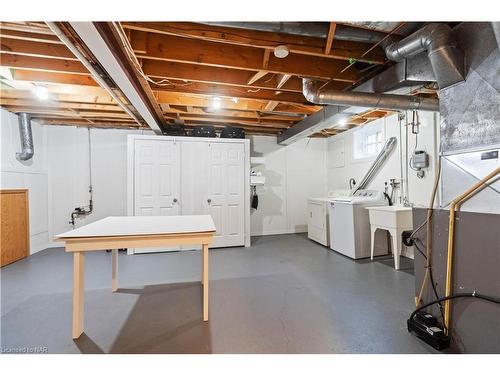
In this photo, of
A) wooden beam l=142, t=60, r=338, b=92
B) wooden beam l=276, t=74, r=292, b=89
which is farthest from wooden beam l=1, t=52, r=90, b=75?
wooden beam l=276, t=74, r=292, b=89

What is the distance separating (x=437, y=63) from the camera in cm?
177

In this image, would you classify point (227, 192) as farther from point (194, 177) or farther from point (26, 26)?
point (26, 26)

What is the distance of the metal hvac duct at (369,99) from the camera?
2.58 meters

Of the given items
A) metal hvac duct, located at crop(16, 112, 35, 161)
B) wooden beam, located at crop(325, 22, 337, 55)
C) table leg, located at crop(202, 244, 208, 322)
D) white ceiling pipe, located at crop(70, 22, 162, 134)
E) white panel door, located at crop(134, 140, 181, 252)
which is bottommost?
table leg, located at crop(202, 244, 208, 322)

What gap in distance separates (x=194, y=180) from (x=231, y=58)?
2.63 meters

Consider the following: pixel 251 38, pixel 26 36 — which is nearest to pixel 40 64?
pixel 26 36

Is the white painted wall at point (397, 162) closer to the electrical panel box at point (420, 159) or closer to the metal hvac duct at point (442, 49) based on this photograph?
the electrical panel box at point (420, 159)

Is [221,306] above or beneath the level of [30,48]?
beneath

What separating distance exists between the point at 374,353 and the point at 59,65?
3955mm

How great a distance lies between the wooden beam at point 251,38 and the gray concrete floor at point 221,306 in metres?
2.44

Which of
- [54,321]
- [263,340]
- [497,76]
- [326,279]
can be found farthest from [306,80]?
[54,321]

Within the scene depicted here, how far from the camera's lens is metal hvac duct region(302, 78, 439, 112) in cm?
258

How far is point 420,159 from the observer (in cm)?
350

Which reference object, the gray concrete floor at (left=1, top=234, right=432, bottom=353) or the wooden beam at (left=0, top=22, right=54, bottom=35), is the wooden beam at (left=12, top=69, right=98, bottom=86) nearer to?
the wooden beam at (left=0, top=22, right=54, bottom=35)
